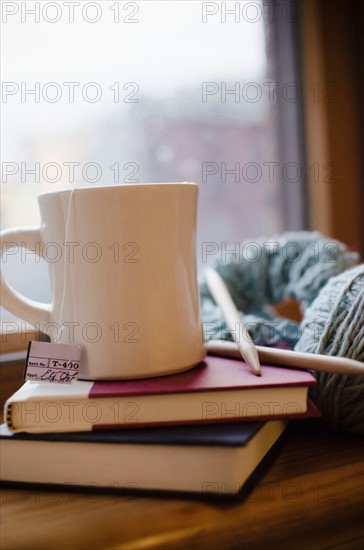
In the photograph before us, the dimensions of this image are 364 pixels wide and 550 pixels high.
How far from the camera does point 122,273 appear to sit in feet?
1.47

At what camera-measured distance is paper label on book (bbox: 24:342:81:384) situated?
0.45m

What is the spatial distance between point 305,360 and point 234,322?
10cm

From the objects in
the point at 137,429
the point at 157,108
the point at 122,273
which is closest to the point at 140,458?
the point at 137,429

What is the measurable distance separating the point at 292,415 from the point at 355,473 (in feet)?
0.22

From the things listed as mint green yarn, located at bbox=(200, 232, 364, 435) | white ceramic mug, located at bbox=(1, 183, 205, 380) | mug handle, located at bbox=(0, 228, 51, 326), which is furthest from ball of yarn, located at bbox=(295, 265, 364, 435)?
mug handle, located at bbox=(0, 228, 51, 326)

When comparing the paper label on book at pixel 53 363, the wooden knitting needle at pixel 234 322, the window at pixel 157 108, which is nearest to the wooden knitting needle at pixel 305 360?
the wooden knitting needle at pixel 234 322

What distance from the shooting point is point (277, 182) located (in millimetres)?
963

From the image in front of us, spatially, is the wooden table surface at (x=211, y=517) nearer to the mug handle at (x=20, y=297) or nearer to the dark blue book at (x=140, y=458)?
the dark blue book at (x=140, y=458)

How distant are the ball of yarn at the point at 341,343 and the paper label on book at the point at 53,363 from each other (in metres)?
0.20

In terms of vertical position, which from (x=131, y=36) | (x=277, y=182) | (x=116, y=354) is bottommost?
(x=116, y=354)

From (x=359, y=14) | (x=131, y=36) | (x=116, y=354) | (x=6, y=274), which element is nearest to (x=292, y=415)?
(x=116, y=354)

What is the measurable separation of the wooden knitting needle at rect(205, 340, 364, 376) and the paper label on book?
0.14 metres

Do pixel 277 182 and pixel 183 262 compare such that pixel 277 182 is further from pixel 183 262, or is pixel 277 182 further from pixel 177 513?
pixel 177 513

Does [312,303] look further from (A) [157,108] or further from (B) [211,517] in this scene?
Answer: (A) [157,108]
